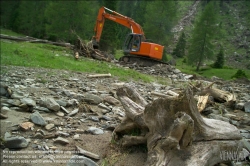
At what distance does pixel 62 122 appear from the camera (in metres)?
5.96

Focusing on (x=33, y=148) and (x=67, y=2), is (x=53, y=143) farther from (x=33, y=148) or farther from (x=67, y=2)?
(x=67, y=2)

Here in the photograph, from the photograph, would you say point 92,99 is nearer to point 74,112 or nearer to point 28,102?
point 74,112

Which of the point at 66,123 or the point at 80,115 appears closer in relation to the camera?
the point at 66,123

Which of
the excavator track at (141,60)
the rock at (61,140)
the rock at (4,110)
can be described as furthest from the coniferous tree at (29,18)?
the rock at (61,140)

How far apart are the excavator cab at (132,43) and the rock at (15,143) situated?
19.2 m

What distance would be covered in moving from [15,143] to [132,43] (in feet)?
65.3

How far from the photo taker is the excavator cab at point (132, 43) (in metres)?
23.1

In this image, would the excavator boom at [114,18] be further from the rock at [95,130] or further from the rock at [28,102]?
the rock at [95,130]

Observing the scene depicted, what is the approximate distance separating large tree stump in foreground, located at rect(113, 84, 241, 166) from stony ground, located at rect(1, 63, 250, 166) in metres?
0.50

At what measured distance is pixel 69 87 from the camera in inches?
375

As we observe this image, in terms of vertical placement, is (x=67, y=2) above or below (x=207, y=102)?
above

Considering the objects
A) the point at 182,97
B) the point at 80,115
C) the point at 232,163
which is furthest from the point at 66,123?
the point at 232,163

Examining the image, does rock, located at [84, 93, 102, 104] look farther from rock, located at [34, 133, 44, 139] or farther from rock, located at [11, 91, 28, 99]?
rock, located at [34, 133, 44, 139]

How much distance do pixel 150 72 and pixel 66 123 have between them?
15.5 metres
